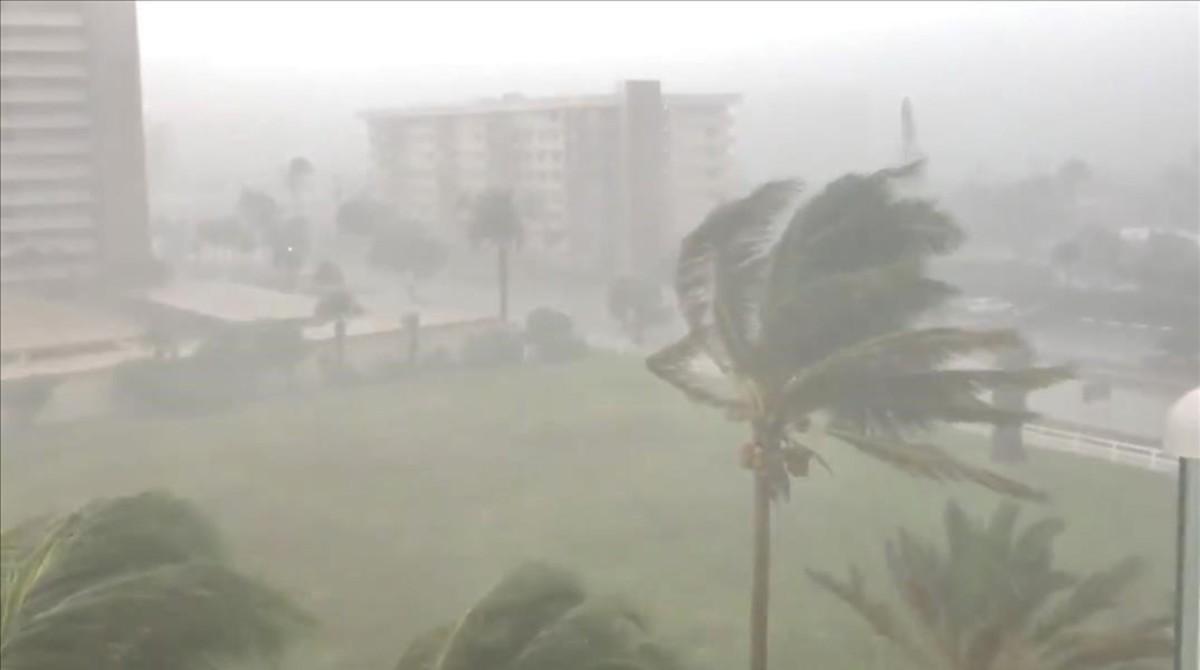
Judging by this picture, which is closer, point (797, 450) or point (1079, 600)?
point (1079, 600)

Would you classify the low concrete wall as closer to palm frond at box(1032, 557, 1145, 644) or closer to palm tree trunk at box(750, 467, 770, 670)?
palm tree trunk at box(750, 467, 770, 670)

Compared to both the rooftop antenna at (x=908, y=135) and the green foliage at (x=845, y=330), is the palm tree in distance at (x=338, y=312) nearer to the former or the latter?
the green foliage at (x=845, y=330)

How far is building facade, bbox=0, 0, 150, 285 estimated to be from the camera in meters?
2.33

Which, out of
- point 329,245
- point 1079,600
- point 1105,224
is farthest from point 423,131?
point 1079,600

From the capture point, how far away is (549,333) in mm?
2072

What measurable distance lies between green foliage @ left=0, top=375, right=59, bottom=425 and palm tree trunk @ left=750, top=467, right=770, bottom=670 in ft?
4.57

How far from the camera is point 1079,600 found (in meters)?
1.69

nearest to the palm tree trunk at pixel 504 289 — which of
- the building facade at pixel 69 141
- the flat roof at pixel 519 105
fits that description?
the flat roof at pixel 519 105

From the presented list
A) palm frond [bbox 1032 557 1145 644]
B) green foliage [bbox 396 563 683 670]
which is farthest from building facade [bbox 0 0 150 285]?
palm frond [bbox 1032 557 1145 644]

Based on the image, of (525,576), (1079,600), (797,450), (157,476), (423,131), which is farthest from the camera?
(157,476)

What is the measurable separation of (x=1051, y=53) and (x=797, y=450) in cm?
67

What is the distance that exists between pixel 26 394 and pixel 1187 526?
2.01m

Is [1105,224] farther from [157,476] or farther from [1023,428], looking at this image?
[157,476]

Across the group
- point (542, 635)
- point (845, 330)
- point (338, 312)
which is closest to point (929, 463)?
point (845, 330)
